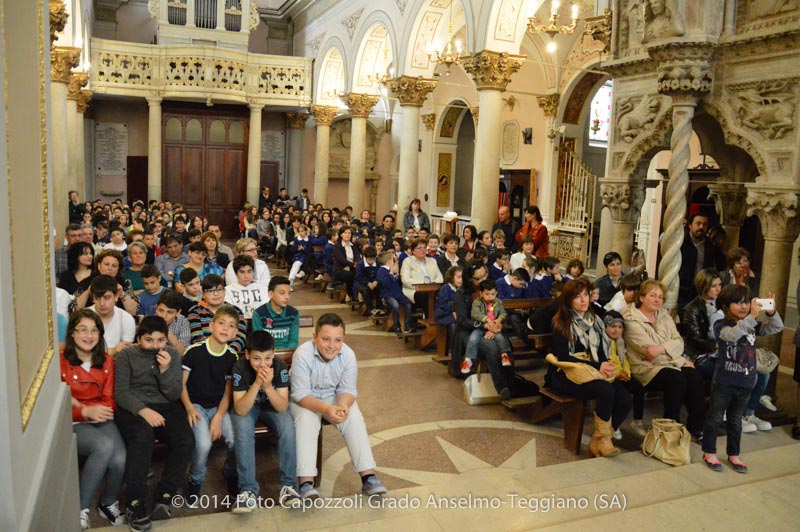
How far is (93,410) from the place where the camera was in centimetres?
393

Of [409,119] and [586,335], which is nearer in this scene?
[586,335]

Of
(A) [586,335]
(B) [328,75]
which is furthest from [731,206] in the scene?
(B) [328,75]

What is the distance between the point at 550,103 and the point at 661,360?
13584 mm

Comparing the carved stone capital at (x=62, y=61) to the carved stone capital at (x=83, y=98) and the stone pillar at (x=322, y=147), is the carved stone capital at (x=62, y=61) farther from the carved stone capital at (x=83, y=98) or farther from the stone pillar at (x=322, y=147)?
the stone pillar at (x=322, y=147)

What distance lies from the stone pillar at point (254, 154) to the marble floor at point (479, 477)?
15.5m

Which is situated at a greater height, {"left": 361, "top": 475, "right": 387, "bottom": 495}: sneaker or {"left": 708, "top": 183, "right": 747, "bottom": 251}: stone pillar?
{"left": 708, "top": 183, "right": 747, "bottom": 251}: stone pillar

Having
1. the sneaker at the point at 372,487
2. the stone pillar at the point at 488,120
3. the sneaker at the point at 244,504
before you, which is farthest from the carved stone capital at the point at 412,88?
the sneaker at the point at 244,504

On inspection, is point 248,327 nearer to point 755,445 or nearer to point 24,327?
point 24,327

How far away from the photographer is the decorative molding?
18.7 meters

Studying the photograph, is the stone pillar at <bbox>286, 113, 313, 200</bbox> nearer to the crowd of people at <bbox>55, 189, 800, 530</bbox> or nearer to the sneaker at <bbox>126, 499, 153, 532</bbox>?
the crowd of people at <bbox>55, 189, 800, 530</bbox>

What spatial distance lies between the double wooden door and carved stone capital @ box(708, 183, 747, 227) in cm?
1692

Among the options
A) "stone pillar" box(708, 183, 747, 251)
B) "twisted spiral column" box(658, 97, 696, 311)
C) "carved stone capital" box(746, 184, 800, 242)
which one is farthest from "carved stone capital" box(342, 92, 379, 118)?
"carved stone capital" box(746, 184, 800, 242)

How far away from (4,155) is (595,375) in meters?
4.35

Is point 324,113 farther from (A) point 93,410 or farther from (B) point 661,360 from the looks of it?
(A) point 93,410
